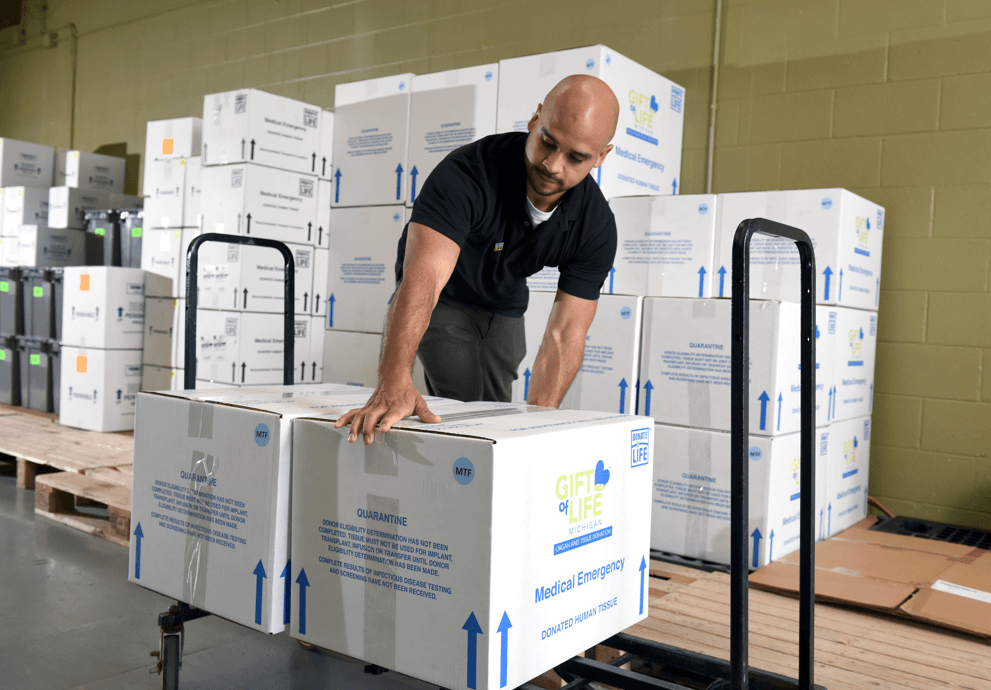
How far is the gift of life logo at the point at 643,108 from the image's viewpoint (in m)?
3.51

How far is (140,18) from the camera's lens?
275 inches

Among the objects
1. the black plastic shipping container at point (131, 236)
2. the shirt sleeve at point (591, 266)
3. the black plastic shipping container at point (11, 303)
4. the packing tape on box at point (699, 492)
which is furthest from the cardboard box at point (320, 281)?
the shirt sleeve at point (591, 266)

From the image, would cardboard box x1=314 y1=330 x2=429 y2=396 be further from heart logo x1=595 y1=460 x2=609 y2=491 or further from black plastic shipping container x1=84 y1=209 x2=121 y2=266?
heart logo x1=595 y1=460 x2=609 y2=491

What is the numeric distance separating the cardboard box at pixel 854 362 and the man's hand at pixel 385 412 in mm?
2159

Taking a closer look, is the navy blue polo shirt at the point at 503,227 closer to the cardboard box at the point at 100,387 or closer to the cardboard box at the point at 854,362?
the cardboard box at the point at 854,362

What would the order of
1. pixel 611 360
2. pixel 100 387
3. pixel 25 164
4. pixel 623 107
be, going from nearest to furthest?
1. pixel 611 360
2. pixel 623 107
3. pixel 100 387
4. pixel 25 164

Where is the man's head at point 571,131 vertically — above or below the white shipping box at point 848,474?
above

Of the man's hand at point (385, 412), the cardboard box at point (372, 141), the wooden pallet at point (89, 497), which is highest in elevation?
the cardboard box at point (372, 141)

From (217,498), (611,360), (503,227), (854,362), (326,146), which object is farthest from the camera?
(326,146)

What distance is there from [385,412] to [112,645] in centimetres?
143

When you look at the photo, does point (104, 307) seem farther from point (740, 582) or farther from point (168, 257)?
point (740, 582)

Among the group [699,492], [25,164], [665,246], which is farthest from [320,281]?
[25,164]

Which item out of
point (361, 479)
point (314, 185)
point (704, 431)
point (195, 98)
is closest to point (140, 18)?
point (195, 98)

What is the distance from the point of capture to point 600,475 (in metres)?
1.47
